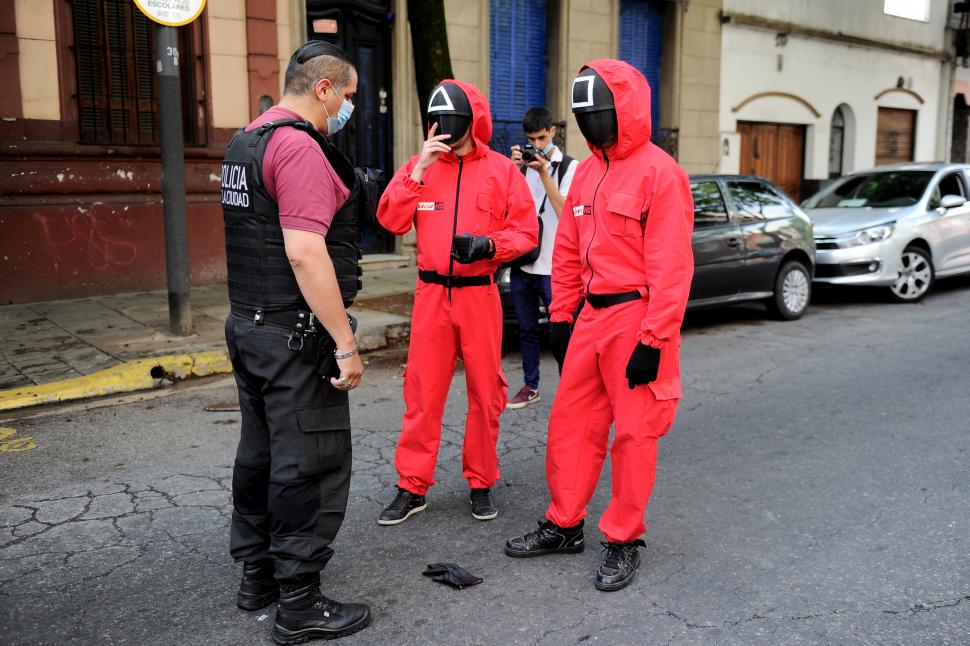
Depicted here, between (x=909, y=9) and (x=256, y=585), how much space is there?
75.1ft

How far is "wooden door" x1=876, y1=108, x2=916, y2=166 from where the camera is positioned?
21.6 m

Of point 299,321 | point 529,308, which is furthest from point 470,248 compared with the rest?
point 529,308

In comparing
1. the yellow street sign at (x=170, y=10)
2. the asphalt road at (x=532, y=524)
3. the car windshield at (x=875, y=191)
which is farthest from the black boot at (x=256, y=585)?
the car windshield at (x=875, y=191)

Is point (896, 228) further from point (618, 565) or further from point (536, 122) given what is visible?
point (618, 565)

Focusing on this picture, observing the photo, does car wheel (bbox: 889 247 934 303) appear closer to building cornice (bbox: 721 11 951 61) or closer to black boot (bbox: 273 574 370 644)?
building cornice (bbox: 721 11 951 61)

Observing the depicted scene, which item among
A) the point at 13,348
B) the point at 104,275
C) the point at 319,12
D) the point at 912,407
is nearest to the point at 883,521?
the point at 912,407

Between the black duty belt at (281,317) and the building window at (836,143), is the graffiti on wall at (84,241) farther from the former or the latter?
the building window at (836,143)

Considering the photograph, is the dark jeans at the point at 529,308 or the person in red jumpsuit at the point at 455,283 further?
the dark jeans at the point at 529,308

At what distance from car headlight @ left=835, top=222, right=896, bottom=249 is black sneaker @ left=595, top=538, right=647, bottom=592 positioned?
310 inches

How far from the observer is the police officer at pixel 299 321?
305cm

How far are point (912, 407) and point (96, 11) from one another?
29.2ft

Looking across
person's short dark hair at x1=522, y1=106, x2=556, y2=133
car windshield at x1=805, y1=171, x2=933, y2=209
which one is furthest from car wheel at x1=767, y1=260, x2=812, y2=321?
person's short dark hair at x1=522, y1=106, x2=556, y2=133

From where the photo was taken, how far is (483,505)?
4.38 m

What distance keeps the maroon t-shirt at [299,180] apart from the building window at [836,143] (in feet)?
62.9
